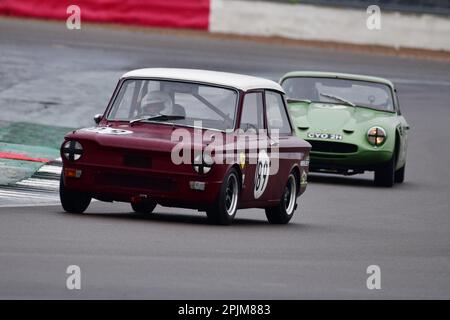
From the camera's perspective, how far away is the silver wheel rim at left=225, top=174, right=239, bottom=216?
12.0 metres

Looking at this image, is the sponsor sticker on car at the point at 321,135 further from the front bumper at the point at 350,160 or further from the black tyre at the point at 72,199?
the black tyre at the point at 72,199

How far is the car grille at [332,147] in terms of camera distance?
17703 mm

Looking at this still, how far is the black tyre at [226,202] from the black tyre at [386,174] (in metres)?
6.19

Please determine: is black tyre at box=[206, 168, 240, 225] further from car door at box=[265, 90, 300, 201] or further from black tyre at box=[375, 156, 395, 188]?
black tyre at box=[375, 156, 395, 188]

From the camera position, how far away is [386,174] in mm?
18094

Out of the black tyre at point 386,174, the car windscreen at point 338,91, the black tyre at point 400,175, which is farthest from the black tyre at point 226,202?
the black tyre at point 400,175

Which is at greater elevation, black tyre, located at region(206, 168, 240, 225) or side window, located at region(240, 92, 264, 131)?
side window, located at region(240, 92, 264, 131)

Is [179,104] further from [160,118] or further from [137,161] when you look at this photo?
[137,161]

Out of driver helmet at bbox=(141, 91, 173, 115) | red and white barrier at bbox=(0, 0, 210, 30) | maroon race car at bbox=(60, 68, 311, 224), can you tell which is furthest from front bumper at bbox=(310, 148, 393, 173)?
red and white barrier at bbox=(0, 0, 210, 30)

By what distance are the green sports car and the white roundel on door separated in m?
5.01

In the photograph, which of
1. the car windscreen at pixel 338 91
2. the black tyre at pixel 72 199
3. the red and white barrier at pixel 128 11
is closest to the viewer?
the black tyre at pixel 72 199

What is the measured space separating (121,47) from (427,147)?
1395cm
